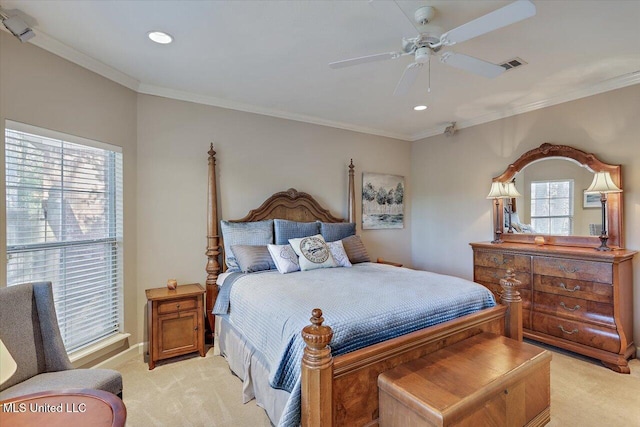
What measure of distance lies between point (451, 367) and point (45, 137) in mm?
3135

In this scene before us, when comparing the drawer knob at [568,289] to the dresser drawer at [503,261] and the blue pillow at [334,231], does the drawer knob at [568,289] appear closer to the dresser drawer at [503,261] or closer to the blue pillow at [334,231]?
the dresser drawer at [503,261]

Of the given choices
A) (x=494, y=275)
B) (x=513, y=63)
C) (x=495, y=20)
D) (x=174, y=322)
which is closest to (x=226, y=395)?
(x=174, y=322)

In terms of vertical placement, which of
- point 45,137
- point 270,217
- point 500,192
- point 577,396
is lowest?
point 577,396

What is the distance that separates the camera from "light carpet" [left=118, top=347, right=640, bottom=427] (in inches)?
81.2

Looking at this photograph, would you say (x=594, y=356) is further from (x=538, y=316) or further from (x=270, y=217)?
(x=270, y=217)

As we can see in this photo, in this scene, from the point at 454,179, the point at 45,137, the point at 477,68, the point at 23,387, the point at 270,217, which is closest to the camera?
the point at 23,387

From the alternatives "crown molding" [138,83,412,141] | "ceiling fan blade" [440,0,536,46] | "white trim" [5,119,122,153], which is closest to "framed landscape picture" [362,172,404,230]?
"crown molding" [138,83,412,141]

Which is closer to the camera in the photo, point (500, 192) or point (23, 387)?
point (23, 387)

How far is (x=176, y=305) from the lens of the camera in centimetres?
284

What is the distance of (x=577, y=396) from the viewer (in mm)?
2328

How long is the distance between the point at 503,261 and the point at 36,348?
13.1ft

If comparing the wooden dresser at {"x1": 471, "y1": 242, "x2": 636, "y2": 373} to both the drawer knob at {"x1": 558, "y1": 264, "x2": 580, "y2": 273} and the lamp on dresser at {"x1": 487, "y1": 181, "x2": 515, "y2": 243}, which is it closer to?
the drawer knob at {"x1": 558, "y1": 264, "x2": 580, "y2": 273}

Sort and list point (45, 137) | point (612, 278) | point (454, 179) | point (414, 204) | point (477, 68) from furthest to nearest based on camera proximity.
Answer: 1. point (414, 204)
2. point (454, 179)
3. point (612, 278)
4. point (45, 137)
5. point (477, 68)

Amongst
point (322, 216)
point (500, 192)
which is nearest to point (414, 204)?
point (500, 192)
